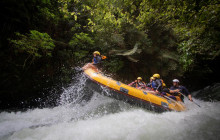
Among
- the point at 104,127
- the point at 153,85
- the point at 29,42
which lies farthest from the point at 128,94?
the point at 29,42

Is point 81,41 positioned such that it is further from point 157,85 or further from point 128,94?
point 157,85

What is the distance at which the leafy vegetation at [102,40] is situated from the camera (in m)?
3.24

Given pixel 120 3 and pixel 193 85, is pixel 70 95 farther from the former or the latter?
pixel 193 85

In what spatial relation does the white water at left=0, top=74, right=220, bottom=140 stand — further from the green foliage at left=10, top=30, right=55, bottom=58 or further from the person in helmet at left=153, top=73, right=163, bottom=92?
the green foliage at left=10, top=30, right=55, bottom=58

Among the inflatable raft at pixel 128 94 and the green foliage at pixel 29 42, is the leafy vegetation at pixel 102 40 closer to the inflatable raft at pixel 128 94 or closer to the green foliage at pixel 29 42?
the green foliage at pixel 29 42

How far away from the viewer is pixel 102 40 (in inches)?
249

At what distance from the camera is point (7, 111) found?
3926 mm

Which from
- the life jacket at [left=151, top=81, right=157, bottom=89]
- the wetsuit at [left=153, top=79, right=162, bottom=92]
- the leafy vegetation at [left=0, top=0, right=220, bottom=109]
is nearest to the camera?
the leafy vegetation at [left=0, top=0, right=220, bottom=109]

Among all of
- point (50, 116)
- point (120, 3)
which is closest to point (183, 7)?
point (120, 3)

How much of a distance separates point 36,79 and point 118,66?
402 cm

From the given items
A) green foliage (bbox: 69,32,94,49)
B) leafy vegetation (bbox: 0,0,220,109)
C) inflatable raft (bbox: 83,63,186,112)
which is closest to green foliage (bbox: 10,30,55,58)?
leafy vegetation (bbox: 0,0,220,109)

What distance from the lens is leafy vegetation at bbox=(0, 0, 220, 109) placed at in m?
3.24

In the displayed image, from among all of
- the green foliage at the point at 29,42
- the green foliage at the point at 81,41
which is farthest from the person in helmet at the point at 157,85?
the green foliage at the point at 29,42

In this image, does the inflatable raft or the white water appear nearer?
the white water
